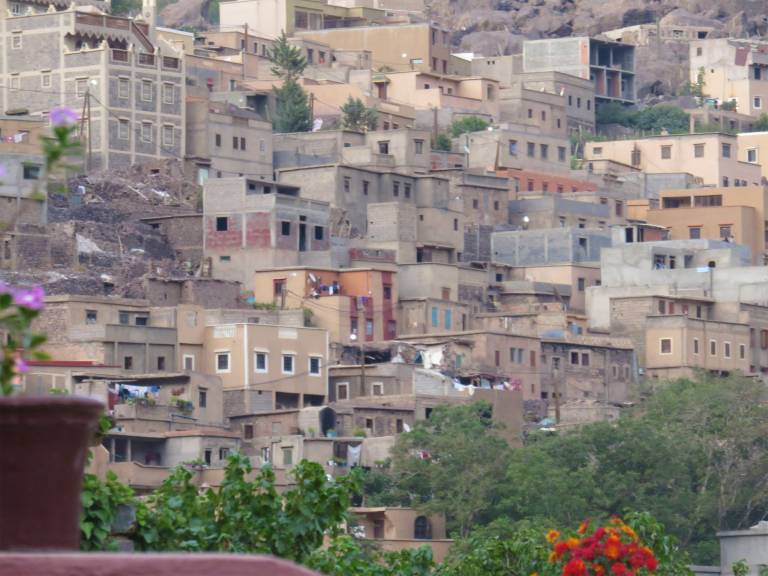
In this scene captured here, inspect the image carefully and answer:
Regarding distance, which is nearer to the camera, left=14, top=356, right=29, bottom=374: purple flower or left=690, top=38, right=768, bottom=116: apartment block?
left=14, top=356, right=29, bottom=374: purple flower

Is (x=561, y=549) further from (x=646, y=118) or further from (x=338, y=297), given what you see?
(x=646, y=118)

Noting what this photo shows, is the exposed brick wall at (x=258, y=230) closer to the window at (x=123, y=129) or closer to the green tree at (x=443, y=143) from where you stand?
the window at (x=123, y=129)

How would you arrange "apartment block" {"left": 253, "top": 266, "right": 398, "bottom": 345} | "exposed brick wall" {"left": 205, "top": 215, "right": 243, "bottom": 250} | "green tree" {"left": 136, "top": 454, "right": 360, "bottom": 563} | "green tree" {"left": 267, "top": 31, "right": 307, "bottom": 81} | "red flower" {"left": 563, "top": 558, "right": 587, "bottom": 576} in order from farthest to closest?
"green tree" {"left": 267, "top": 31, "right": 307, "bottom": 81}
"exposed brick wall" {"left": 205, "top": 215, "right": 243, "bottom": 250}
"apartment block" {"left": 253, "top": 266, "right": 398, "bottom": 345}
"green tree" {"left": 136, "top": 454, "right": 360, "bottom": 563}
"red flower" {"left": 563, "top": 558, "right": 587, "bottom": 576}

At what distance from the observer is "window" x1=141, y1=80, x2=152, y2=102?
62.1 metres

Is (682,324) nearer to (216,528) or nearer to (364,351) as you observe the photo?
(364,351)

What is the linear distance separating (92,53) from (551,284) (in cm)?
1329

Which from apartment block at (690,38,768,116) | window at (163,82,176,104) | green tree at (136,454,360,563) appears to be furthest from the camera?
apartment block at (690,38,768,116)

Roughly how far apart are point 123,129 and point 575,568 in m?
48.1

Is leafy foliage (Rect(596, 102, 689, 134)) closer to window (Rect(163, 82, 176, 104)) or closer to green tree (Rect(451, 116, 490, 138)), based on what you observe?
green tree (Rect(451, 116, 490, 138))

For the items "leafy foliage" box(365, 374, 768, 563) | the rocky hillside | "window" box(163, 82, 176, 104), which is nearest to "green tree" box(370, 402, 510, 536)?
"leafy foliage" box(365, 374, 768, 563)

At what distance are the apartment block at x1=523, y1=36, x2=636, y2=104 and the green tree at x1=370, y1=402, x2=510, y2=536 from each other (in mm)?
35947

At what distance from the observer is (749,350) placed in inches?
2406

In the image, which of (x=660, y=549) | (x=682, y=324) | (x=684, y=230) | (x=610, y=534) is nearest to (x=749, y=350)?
(x=682, y=324)

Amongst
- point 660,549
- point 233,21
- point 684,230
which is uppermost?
point 233,21
